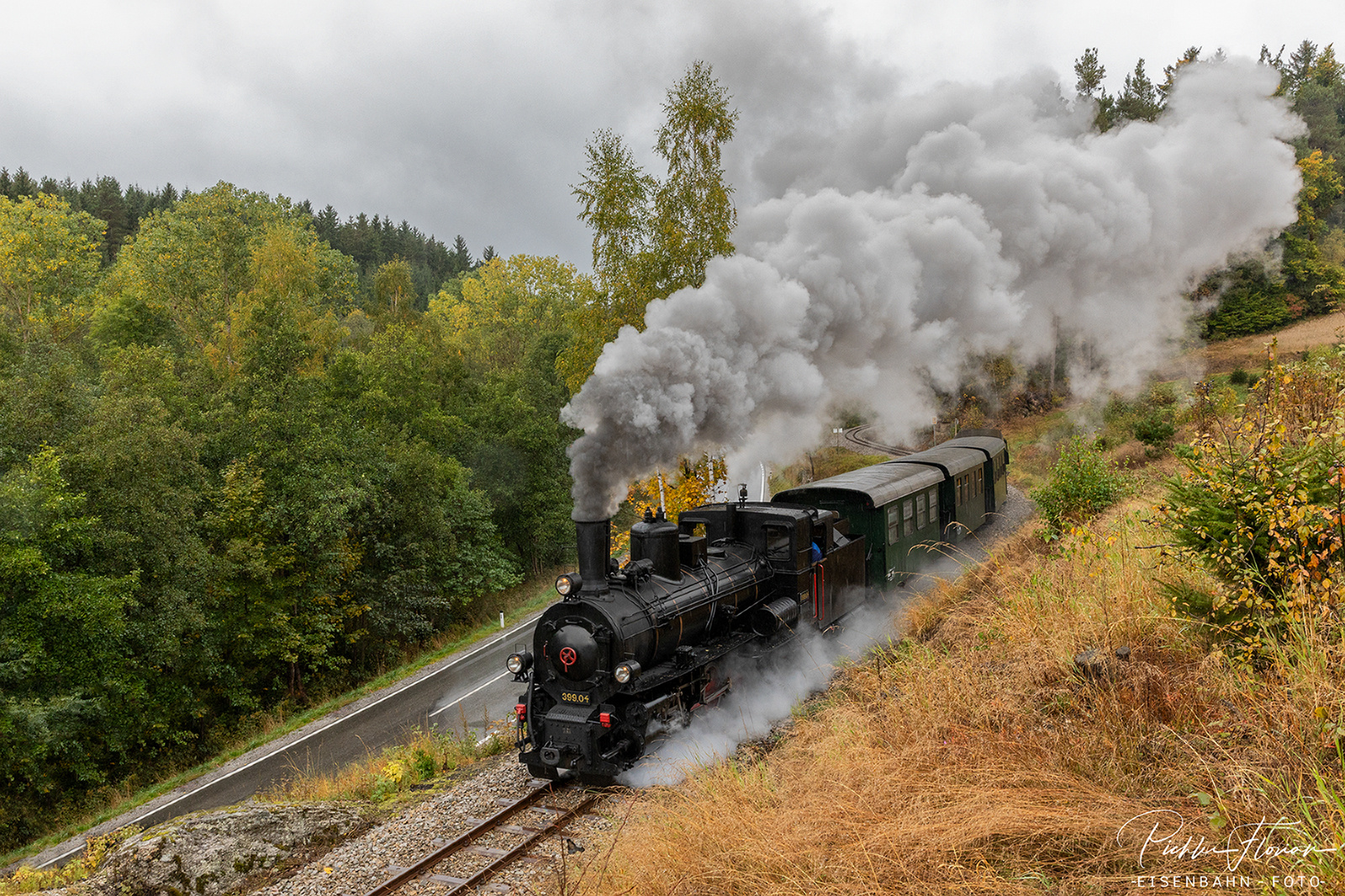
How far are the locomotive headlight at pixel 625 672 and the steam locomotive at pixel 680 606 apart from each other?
0.04 feet

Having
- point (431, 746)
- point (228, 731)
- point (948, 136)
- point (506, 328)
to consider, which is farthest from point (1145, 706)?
point (506, 328)

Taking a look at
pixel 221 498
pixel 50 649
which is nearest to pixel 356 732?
pixel 50 649

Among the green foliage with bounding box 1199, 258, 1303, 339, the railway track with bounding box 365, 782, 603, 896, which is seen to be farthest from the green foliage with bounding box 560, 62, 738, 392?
the green foliage with bounding box 1199, 258, 1303, 339

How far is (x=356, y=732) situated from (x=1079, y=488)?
13.6 m

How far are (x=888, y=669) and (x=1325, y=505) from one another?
363 cm

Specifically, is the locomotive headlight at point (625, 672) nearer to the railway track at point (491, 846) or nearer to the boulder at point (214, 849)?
the railway track at point (491, 846)

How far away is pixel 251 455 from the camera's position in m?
18.6

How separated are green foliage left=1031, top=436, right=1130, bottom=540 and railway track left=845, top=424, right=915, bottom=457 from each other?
17.6 metres

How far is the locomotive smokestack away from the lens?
8.50 meters

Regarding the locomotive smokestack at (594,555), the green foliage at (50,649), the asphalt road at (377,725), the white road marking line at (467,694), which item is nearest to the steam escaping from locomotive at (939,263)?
the locomotive smokestack at (594,555)

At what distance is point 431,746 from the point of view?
10266mm

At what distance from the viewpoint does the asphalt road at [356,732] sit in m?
12.5

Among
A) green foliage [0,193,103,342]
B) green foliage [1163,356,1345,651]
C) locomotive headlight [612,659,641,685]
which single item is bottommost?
locomotive headlight [612,659,641,685]

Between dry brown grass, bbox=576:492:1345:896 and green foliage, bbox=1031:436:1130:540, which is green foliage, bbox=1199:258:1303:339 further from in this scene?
dry brown grass, bbox=576:492:1345:896
